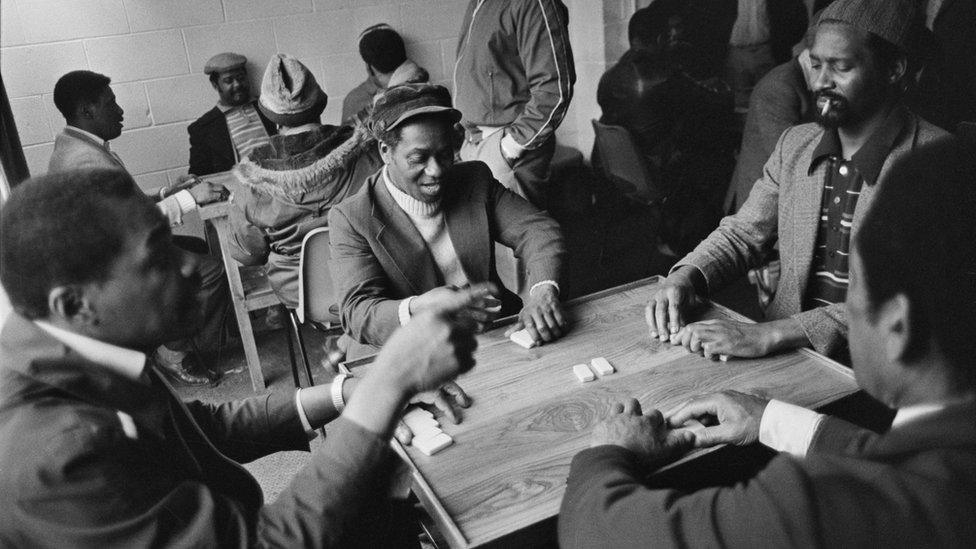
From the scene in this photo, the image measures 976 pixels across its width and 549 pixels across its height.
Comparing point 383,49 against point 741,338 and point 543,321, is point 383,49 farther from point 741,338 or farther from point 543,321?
point 741,338

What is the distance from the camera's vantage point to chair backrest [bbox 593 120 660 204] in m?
3.60

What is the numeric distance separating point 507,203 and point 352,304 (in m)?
0.60

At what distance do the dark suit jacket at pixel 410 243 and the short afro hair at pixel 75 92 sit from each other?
196 centimetres

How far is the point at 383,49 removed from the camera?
4.27 meters

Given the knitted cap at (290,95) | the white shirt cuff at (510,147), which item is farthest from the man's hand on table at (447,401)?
the white shirt cuff at (510,147)

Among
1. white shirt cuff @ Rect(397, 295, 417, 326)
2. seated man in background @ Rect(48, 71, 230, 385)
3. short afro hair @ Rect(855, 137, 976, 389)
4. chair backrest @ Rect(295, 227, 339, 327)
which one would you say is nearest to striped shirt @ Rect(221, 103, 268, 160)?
seated man in background @ Rect(48, 71, 230, 385)

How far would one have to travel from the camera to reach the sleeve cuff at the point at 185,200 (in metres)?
3.16

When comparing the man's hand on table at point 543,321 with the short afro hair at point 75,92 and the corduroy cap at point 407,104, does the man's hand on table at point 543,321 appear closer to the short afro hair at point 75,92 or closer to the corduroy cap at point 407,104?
the corduroy cap at point 407,104

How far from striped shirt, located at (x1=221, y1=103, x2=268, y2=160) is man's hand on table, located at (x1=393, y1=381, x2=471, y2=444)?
3.16 metres

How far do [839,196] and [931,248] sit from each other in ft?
3.98

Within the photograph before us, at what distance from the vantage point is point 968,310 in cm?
84

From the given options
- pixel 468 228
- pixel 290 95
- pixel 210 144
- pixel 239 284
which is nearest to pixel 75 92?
pixel 210 144

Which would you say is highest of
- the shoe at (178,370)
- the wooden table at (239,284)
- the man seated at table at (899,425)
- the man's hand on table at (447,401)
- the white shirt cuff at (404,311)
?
the man seated at table at (899,425)

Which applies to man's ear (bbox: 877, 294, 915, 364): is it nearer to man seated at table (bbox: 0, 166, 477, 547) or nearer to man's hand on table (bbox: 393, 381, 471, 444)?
man seated at table (bbox: 0, 166, 477, 547)
